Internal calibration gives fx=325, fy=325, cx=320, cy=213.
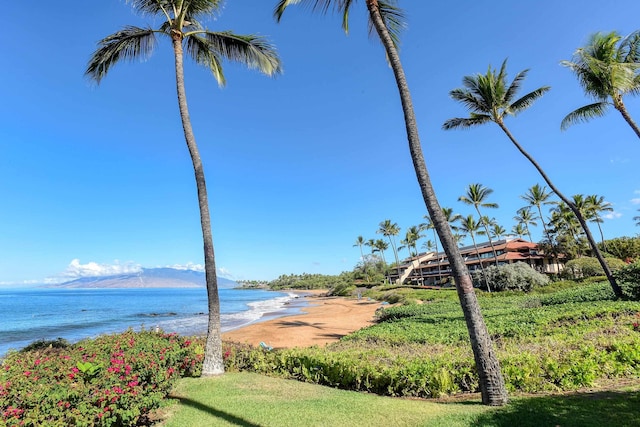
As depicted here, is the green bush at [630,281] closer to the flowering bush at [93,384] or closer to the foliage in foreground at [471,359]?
→ the foliage in foreground at [471,359]

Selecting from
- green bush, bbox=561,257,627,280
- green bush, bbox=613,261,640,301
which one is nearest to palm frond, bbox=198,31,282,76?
green bush, bbox=613,261,640,301

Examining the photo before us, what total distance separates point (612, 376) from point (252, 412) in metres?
7.20

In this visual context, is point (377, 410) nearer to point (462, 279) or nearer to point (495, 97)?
point (462, 279)

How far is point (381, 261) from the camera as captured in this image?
8906cm

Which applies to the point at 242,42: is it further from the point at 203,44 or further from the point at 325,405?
the point at 325,405

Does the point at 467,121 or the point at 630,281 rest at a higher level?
the point at 467,121

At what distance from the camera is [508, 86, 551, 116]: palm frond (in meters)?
19.3

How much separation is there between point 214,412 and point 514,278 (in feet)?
121

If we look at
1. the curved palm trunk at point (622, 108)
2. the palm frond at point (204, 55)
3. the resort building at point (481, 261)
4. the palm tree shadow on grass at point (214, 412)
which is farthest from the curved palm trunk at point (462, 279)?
the resort building at point (481, 261)

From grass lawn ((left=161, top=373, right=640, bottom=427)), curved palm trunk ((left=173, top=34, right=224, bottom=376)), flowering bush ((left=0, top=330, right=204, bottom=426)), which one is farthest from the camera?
curved palm trunk ((left=173, top=34, right=224, bottom=376))

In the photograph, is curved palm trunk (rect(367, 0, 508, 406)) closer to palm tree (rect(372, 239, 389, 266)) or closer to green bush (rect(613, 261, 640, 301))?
green bush (rect(613, 261, 640, 301))

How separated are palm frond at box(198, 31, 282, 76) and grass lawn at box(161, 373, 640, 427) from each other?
33.3 ft

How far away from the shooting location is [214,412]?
6137 mm

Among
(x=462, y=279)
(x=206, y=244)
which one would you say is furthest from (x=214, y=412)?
(x=462, y=279)
